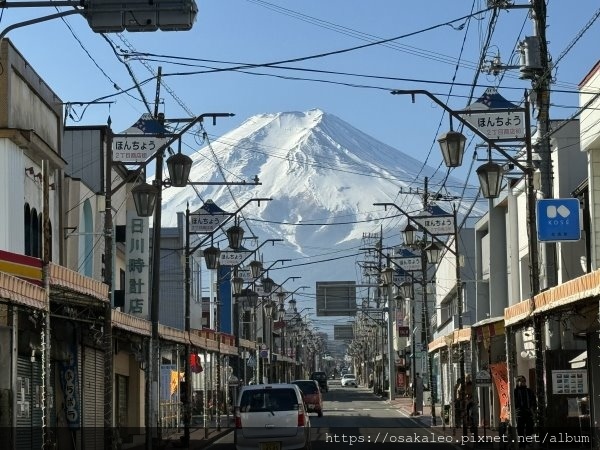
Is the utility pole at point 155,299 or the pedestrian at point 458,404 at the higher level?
the utility pole at point 155,299

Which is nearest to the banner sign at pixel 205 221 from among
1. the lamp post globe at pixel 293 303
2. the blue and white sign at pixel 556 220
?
the blue and white sign at pixel 556 220

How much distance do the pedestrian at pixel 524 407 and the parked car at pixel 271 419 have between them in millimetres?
4886

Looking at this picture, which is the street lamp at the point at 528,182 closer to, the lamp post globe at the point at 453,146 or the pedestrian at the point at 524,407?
the lamp post globe at the point at 453,146

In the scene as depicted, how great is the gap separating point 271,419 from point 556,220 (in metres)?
A: 7.82

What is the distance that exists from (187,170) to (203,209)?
582 inches

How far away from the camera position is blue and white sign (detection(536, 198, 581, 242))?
2680 cm

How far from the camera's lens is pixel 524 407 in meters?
27.9

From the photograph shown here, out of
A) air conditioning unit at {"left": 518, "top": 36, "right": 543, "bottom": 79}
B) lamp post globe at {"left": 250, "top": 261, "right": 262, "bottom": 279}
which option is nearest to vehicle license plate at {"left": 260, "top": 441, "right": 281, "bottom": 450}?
air conditioning unit at {"left": 518, "top": 36, "right": 543, "bottom": 79}

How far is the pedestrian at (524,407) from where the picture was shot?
27.9 meters

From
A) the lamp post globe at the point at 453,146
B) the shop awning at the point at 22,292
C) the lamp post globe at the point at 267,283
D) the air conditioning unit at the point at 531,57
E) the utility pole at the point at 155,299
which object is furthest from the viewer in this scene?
the lamp post globe at the point at 267,283

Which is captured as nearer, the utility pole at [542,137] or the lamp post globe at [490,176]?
the utility pole at [542,137]

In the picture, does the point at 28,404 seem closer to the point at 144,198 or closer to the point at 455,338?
the point at 144,198

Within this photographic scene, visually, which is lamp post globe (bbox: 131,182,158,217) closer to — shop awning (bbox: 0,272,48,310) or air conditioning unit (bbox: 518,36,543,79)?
shop awning (bbox: 0,272,48,310)

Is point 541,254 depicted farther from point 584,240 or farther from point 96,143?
point 96,143
